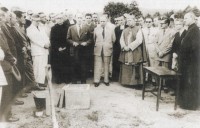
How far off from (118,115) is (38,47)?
83.4 inches

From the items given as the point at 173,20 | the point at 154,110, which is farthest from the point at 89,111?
the point at 173,20

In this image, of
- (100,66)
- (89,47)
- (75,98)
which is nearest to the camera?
(75,98)

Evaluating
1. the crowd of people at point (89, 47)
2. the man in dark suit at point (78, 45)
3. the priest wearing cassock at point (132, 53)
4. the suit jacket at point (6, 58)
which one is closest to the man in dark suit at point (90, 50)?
the crowd of people at point (89, 47)

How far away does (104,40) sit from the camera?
21.7ft

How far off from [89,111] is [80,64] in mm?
1828

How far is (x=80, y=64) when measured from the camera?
6.59 m

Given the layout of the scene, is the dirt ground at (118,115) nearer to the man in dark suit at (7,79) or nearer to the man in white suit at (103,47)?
the man in dark suit at (7,79)

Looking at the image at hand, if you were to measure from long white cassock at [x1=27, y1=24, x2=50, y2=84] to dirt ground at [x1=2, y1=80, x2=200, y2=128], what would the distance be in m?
0.46

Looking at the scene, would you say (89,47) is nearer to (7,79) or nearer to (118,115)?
(118,115)

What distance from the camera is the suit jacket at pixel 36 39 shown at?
6.00 meters

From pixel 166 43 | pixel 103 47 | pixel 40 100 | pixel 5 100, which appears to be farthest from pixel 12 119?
pixel 166 43

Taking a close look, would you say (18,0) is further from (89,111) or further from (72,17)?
(72,17)

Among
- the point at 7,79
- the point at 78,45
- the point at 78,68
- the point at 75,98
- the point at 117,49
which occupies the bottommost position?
the point at 75,98

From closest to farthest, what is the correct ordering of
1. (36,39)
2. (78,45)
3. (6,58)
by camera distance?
1. (6,58)
2. (36,39)
3. (78,45)
